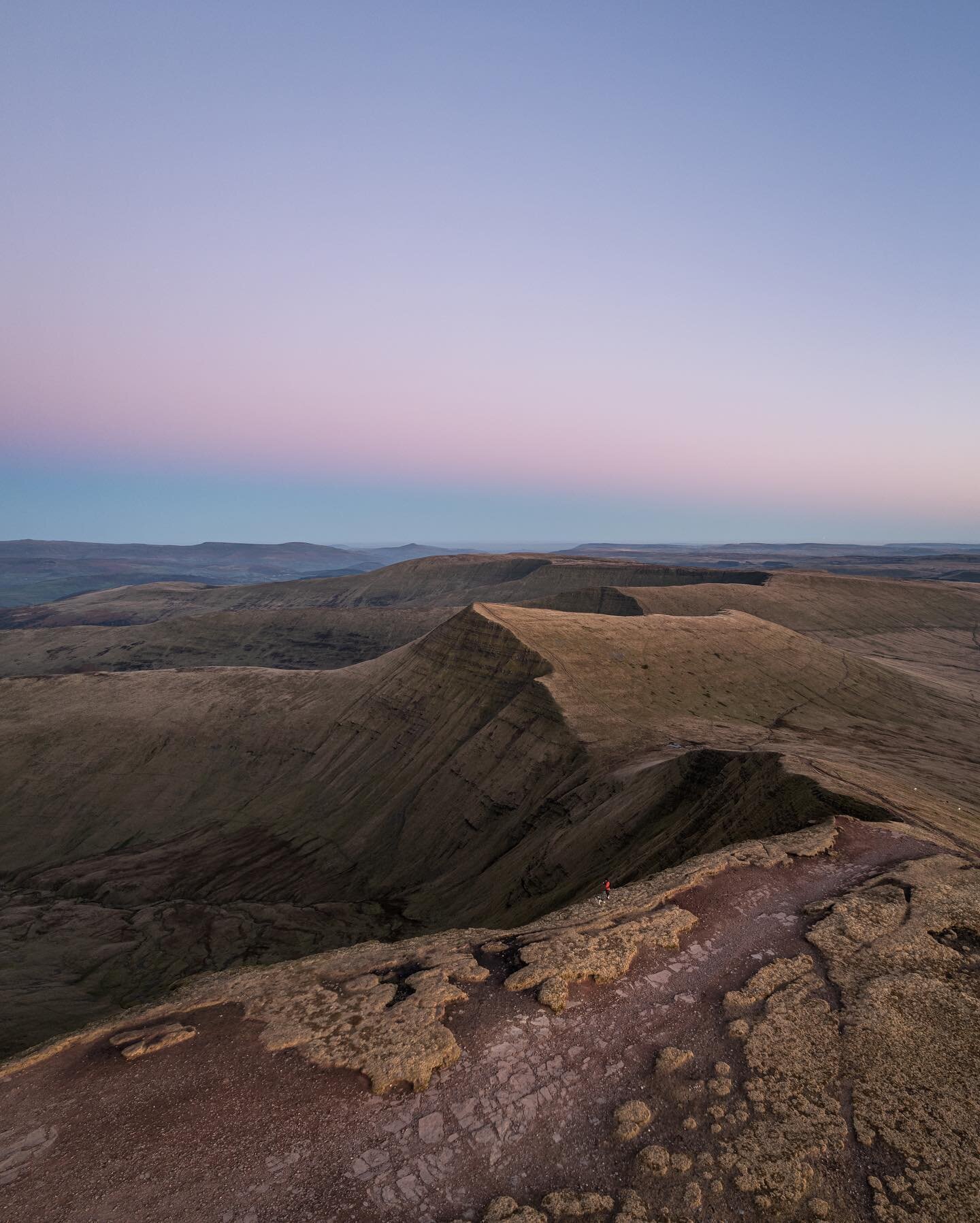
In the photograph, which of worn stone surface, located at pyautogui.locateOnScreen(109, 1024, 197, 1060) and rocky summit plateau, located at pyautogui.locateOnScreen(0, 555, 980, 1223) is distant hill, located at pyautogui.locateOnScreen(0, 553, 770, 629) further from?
worn stone surface, located at pyautogui.locateOnScreen(109, 1024, 197, 1060)

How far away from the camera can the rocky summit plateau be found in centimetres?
639

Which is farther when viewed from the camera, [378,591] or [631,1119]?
[378,591]

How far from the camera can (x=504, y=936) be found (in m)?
10.8

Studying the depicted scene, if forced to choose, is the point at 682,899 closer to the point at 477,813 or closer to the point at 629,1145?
the point at 629,1145

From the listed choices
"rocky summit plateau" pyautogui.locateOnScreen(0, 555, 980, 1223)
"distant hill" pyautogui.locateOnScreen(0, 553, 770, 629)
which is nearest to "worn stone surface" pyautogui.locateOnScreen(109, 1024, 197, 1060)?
"rocky summit plateau" pyautogui.locateOnScreen(0, 555, 980, 1223)

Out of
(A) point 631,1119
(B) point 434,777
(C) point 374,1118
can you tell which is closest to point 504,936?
(C) point 374,1118

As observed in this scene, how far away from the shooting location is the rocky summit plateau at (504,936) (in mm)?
6391

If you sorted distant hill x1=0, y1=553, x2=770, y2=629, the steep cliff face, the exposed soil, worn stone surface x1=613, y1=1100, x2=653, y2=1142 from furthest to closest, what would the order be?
distant hill x1=0, y1=553, x2=770, y2=629, the steep cliff face, worn stone surface x1=613, y1=1100, x2=653, y2=1142, the exposed soil

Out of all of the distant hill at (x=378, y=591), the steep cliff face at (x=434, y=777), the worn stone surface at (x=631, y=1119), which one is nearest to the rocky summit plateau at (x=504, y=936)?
the worn stone surface at (x=631, y=1119)

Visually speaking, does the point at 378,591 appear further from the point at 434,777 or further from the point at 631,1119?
the point at 631,1119

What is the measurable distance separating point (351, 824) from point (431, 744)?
5.74 m

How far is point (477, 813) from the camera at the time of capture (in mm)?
26859

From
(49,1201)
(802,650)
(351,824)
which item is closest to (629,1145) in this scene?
(49,1201)

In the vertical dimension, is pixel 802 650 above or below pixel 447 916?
above
